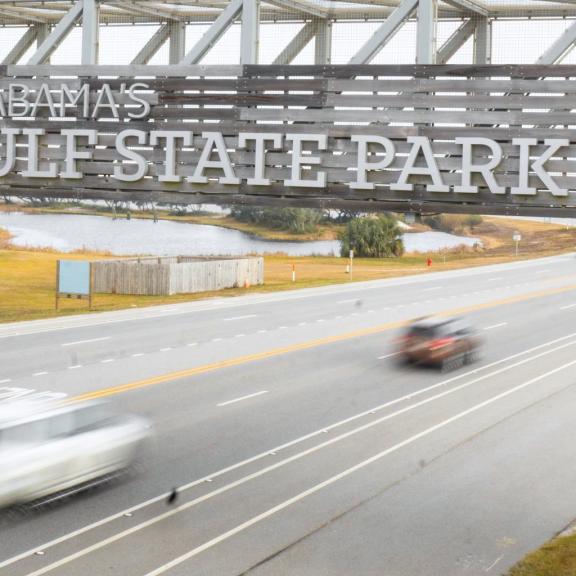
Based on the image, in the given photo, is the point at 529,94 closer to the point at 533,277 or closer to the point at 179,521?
the point at 179,521

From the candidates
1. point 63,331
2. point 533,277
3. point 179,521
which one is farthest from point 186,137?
point 533,277

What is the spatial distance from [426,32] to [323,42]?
149cm

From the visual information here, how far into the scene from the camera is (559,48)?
13312 mm

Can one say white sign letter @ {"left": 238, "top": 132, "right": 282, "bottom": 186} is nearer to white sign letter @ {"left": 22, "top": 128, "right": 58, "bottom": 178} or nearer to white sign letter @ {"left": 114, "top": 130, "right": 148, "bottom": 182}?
white sign letter @ {"left": 114, "top": 130, "right": 148, "bottom": 182}

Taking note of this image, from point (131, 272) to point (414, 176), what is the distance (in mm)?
49667

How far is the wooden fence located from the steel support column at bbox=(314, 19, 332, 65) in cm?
4616

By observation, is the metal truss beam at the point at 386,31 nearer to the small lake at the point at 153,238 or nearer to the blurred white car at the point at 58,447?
the blurred white car at the point at 58,447

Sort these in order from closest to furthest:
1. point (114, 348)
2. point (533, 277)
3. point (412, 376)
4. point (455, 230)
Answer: point (412, 376), point (114, 348), point (533, 277), point (455, 230)

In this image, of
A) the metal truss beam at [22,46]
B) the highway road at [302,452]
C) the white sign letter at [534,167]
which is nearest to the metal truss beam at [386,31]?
the white sign letter at [534,167]

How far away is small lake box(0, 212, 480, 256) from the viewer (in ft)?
384

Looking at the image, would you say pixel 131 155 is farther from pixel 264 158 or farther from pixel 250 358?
pixel 250 358

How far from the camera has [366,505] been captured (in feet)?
59.9

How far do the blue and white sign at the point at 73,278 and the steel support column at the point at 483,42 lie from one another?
38705 mm

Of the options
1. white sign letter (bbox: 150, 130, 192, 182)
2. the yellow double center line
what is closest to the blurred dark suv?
the yellow double center line
